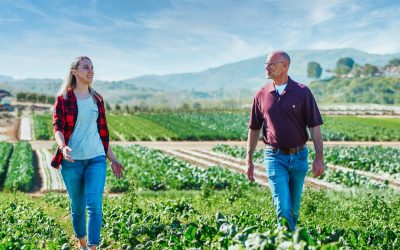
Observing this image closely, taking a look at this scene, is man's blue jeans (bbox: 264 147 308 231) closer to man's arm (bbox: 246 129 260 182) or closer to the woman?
man's arm (bbox: 246 129 260 182)

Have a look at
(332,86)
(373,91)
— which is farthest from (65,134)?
(332,86)

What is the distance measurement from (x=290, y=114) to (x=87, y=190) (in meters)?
2.50

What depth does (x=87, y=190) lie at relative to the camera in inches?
215

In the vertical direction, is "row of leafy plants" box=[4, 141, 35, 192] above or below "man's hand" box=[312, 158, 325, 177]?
below

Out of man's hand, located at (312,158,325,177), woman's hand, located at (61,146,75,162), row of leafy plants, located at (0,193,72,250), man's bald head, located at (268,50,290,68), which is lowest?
row of leafy plants, located at (0,193,72,250)

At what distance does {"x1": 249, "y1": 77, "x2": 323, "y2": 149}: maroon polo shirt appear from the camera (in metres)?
5.66

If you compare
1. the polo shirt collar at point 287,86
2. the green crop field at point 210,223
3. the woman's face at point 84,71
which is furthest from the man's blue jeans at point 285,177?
the woman's face at point 84,71

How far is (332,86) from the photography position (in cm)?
17512

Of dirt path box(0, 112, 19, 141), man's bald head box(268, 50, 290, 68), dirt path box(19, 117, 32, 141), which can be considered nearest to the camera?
man's bald head box(268, 50, 290, 68)

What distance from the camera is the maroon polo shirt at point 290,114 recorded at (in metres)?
5.66

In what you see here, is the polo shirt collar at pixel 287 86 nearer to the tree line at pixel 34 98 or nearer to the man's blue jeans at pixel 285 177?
the man's blue jeans at pixel 285 177

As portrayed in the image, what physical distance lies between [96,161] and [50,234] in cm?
195

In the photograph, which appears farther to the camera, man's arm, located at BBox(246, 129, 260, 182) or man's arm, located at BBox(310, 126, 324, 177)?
man's arm, located at BBox(246, 129, 260, 182)

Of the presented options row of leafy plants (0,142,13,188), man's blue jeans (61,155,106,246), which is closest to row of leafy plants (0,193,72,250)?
man's blue jeans (61,155,106,246)
